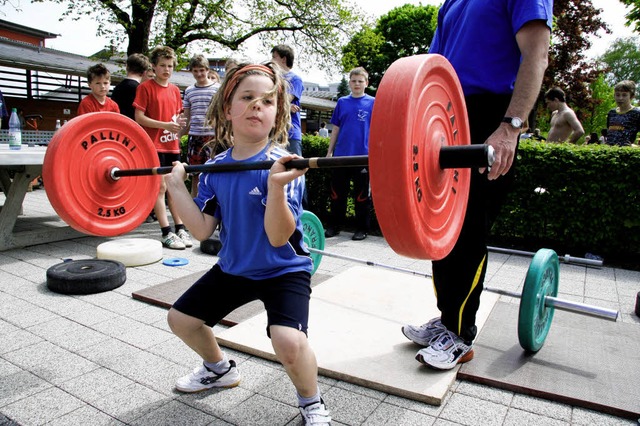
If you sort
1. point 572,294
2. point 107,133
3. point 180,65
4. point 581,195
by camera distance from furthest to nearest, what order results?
point 180,65
point 581,195
point 572,294
point 107,133

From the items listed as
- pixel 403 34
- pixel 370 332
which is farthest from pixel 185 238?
pixel 403 34

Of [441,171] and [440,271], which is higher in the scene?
[441,171]

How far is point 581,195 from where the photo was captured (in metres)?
5.42

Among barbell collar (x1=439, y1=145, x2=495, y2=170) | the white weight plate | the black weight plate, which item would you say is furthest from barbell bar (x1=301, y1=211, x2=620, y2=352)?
the white weight plate

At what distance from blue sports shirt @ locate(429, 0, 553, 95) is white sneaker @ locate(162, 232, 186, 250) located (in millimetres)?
3647

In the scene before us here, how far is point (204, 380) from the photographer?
2.25m

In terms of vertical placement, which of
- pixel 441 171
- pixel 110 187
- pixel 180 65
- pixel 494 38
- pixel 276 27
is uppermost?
pixel 276 27

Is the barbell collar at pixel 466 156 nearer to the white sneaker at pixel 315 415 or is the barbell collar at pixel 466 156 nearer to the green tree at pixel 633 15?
the white sneaker at pixel 315 415

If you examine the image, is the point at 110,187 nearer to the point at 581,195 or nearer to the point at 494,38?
the point at 494,38

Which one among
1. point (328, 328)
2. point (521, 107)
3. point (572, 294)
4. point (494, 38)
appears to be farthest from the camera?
point (572, 294)

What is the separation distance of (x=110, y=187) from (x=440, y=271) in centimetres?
190

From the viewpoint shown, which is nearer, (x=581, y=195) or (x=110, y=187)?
(x=110, y=187)

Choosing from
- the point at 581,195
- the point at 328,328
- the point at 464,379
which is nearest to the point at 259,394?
the point at 328,328

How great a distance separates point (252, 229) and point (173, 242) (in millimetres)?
3398
